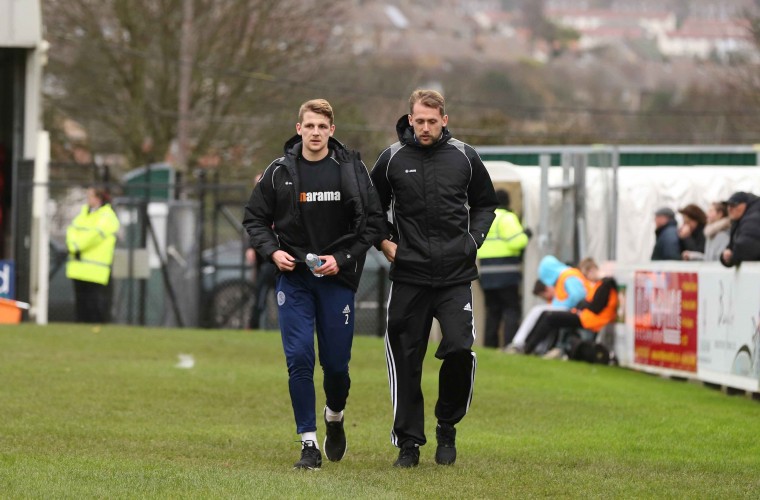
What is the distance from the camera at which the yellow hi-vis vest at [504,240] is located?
19.4 meters

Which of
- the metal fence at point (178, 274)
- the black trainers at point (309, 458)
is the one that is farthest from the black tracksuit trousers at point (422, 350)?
the metal fence at point (178, 274)

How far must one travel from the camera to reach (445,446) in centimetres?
901

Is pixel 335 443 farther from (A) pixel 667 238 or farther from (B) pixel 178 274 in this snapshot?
(B) pixel 178 274

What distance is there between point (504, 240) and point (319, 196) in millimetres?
10913

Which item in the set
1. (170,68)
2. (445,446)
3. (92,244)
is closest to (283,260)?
(445,446)

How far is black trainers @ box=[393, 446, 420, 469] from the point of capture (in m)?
8.84

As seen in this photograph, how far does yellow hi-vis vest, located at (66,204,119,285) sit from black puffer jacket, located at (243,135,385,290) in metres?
13.0

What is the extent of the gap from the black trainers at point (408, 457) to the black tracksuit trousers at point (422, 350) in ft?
0.12

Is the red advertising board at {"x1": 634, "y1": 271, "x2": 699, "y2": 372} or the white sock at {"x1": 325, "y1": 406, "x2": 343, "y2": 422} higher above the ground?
the red advertising board at {"x1": 634, "y1": 271, "x2": 699, "y2": 372}

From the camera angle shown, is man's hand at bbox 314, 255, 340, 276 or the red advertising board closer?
man's hand at bbox 314, 255, 340, 276

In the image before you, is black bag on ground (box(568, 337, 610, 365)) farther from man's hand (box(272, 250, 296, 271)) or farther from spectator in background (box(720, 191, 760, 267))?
man's hand (box(272, 250, 296, 271))

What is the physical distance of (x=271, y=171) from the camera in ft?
28.6

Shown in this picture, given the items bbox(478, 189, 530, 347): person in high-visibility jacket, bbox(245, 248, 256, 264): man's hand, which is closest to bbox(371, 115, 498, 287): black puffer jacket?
bbox(478, 189, 530, 347): person in high-visibility jacket

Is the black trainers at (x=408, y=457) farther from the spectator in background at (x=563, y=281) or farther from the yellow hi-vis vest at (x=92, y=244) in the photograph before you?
the yellow hi-vis vest at (x=92, y=244)
